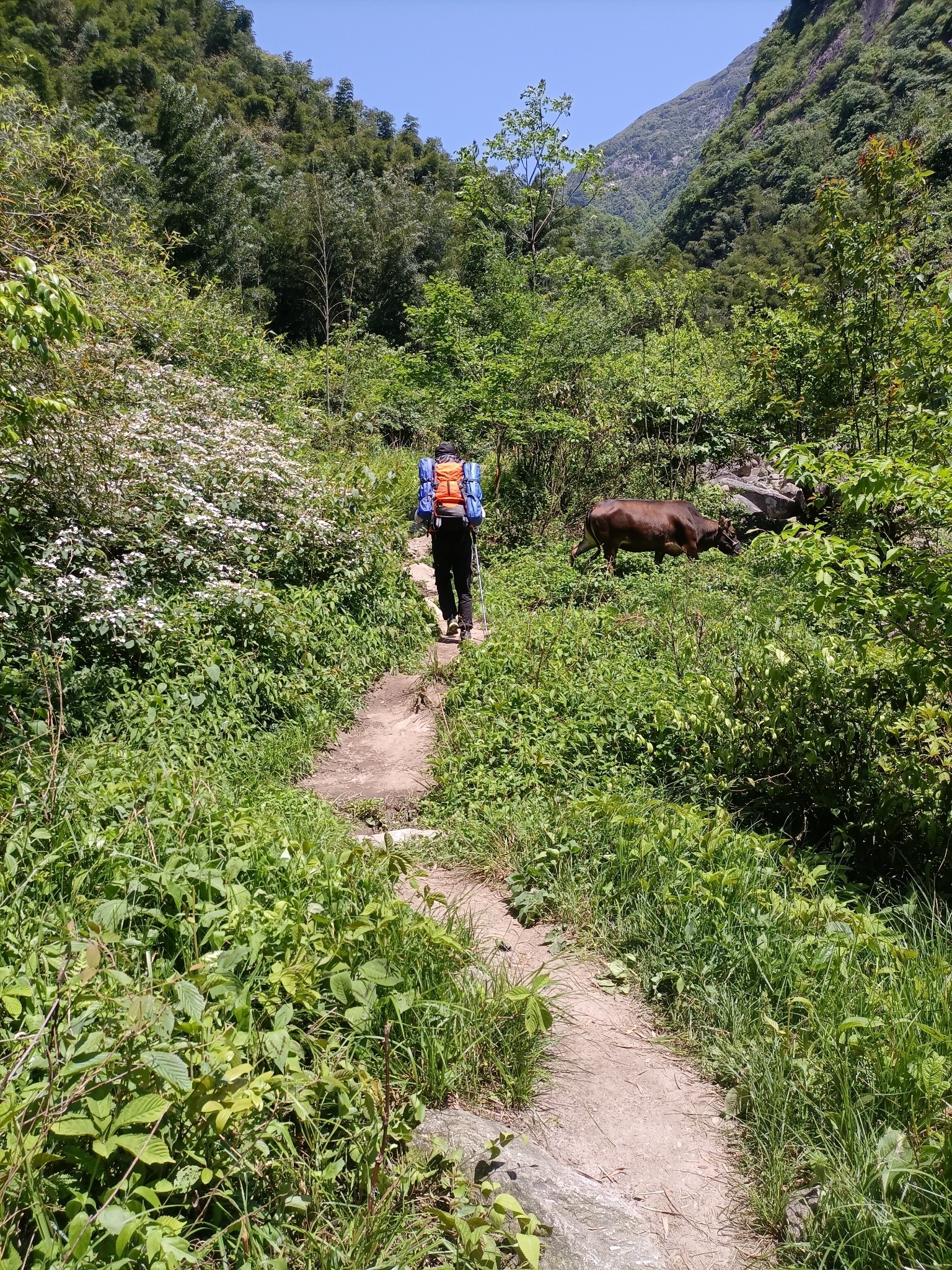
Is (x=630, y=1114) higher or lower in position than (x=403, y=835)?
lower

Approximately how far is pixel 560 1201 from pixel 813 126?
92050mm

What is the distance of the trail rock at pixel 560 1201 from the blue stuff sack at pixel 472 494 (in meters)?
5.99

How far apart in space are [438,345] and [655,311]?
6.63 m

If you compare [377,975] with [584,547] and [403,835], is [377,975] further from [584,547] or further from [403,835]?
[584,547]

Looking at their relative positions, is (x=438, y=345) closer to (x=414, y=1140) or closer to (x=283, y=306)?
(x=414, y=1140)

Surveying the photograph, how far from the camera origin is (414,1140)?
2357 mm

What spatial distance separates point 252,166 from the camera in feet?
127

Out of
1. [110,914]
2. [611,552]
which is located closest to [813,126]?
[611,552]

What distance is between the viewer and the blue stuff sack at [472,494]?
7734 millimetres

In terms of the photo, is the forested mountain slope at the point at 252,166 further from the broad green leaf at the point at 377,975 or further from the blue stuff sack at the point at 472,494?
the broad green leaf at the point at 377,975

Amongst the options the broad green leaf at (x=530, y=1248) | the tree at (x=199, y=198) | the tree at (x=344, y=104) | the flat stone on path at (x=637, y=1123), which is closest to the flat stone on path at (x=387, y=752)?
the flat stone on path at (x=637, y=1123)

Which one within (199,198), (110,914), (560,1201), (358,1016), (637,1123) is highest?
(199,198)

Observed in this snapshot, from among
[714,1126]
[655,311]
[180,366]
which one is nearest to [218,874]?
[714,1126]

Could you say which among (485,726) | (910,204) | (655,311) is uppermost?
(655,311)
